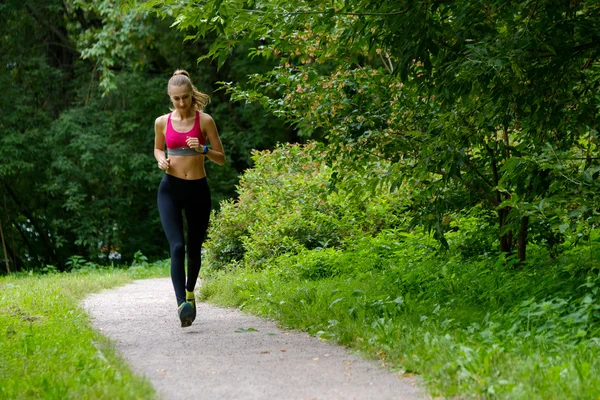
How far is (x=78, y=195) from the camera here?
2159 centimetres

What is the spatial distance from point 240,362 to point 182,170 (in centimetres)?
236

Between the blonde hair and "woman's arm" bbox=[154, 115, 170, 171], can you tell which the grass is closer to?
"woman's arm" bbox=[154, 115, 170, 171]

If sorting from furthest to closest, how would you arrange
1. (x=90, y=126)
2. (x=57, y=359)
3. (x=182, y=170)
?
1. (x=90, y=126)
2. (x=182, y=170)
3. (x=57, y=359)

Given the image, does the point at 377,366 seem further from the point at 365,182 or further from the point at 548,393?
the point at 365,182

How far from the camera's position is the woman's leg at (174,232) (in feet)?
23.4

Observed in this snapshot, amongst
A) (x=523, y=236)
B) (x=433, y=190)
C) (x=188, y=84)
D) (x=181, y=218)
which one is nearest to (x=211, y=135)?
(x=188, y=84)

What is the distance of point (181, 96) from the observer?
284 inches

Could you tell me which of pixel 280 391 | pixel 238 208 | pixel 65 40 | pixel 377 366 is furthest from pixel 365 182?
pixel 65 40

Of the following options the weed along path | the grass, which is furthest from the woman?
the grass

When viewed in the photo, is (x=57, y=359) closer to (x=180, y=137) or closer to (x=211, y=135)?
(x=180, y=137)

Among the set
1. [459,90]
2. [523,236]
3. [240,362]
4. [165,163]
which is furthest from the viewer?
[523,236]

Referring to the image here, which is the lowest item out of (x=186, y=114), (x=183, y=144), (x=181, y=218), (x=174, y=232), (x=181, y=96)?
(x=174, y=232)

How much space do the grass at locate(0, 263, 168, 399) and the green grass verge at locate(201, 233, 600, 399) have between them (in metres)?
1.72

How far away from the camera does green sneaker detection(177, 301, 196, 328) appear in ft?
23.0
